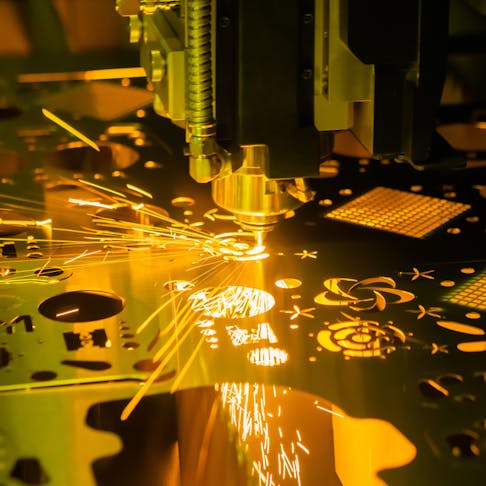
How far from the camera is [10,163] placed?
205cm

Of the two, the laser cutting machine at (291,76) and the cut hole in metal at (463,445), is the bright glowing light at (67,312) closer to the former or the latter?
the laser cutting machine at (291,76)

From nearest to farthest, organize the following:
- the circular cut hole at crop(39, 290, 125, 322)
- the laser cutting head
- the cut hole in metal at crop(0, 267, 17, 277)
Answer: the laser cutting head < the circular cut hole at crop(39, 290, 125, 322) < the cut hole in metal at crop(0, 267, 17, 277)

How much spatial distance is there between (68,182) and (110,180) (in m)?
0.08

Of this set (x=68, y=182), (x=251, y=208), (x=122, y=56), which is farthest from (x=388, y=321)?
(x=122, y=56)

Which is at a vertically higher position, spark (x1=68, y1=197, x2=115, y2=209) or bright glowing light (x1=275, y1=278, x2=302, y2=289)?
spark (x1=68, y1=197, x2=115, y2=209)

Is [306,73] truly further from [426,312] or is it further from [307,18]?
[426,312]

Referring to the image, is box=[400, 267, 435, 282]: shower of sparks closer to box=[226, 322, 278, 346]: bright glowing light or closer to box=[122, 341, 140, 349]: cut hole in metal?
box=[226, 322, 278, 346]: bright glowing light

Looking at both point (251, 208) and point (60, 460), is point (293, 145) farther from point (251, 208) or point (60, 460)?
point (60, 460)

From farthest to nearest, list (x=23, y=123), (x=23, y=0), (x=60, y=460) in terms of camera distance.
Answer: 1. (x=23, y=0)
2. (x=23, y=123)
3. (x=60, y=460)

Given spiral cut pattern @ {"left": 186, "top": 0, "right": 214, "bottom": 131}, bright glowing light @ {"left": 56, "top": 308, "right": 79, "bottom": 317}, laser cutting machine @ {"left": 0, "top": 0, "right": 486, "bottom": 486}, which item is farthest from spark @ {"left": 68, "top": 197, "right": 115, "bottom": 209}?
spiral cut pattern @ {"left": 186, "top": 0, "right": 214, "bottom": 131}

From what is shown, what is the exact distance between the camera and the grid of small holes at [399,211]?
5.89 ft

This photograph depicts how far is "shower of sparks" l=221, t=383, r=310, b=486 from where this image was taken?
1187mm

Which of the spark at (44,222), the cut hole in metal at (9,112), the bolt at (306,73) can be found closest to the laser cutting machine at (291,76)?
the bolt at (306,73)

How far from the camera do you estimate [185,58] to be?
1.29 metres
